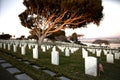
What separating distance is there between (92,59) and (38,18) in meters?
20.9

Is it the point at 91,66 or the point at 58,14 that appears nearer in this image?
the point at 91,66

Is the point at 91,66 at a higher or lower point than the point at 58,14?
lower

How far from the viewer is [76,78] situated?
24.4ft

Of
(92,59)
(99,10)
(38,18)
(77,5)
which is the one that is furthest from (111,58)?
(38,18)

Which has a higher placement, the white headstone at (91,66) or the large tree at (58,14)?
the large tree at (58,14)

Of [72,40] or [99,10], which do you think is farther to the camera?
[72,40]

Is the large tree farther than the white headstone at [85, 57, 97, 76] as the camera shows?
Yes

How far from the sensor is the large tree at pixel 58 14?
82.6ft

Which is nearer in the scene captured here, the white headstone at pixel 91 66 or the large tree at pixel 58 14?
the white headstone at pixel 91 66

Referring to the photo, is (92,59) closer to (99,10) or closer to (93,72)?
(93,72)

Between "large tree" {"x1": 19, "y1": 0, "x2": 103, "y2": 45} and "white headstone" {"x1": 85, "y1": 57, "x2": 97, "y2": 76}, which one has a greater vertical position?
"large tree" {"x1": 19, "y1": 0, "x2": 103, "y2": 45}

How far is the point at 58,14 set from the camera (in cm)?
2720

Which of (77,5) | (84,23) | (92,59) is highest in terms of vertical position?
(77,5)

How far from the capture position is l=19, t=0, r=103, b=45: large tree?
25.2 metres
